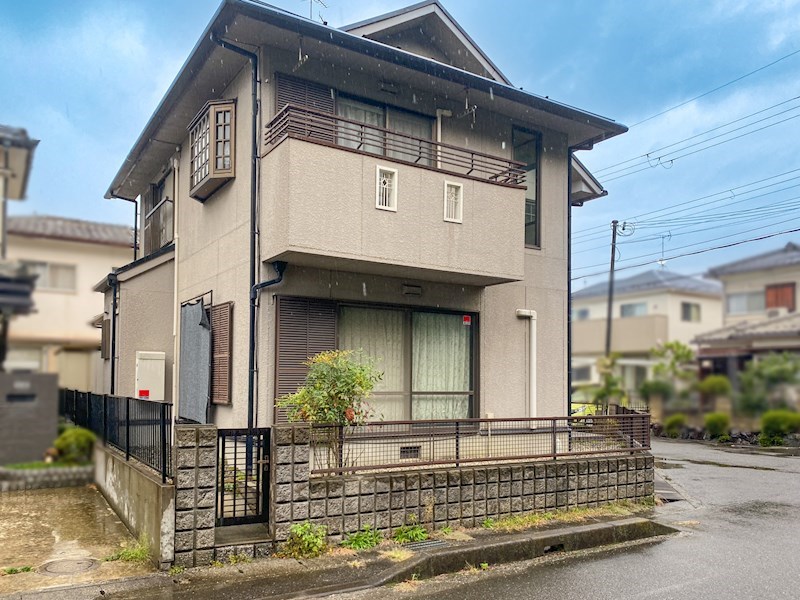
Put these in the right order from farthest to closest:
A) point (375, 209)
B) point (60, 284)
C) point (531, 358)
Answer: point (531, 358)
point (375, 209)
point (60, 284)

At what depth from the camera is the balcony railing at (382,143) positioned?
826cm

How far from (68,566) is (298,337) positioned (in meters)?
3.81

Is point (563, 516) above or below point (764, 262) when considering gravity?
below

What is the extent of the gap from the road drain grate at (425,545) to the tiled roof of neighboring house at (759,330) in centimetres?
578

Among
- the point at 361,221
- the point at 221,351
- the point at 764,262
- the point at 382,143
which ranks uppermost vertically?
the point at 382,143

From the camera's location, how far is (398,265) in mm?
8750

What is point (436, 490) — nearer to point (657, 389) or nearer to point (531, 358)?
point (531, 358)

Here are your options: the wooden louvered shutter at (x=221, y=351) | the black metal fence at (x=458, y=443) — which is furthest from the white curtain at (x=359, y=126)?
the black metal fence at (x=458, y=443)

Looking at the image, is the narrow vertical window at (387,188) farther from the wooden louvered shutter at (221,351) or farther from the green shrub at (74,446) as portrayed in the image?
the green shrub at (74,446)

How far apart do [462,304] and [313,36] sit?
15.1ft

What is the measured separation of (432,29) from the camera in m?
10.6

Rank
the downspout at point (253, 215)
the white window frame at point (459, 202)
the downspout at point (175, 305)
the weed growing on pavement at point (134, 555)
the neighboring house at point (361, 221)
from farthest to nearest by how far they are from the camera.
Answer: the downspout at point (175, 305) → the white window frame at point (459, 202) → the downspout at point (253, 215) → the neighboring house at point (361, 221) → the weed growing on pavement at point (134, 555)

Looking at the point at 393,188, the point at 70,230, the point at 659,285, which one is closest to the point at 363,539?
the point at 393,188

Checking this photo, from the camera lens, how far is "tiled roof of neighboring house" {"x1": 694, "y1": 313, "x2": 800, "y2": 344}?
1547 millimetres
